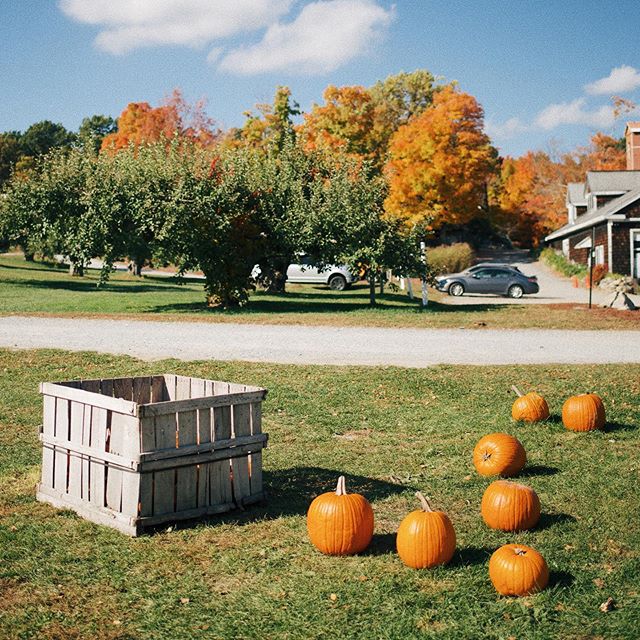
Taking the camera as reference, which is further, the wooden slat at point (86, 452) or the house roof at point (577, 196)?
the house roof at point (577, 196)

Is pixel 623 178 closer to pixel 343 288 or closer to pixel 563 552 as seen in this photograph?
pixel 343 288

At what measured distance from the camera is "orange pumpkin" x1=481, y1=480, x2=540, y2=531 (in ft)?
20.6

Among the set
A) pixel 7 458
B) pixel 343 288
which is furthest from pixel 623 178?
pixel 7 458

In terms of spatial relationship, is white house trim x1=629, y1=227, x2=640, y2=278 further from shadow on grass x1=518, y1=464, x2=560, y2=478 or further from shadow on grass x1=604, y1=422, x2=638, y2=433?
shadow on grass x1=518, y1=464, x2=560, y2=478

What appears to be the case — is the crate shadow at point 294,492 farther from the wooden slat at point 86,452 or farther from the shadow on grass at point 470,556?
the wooden slat at point 86,452

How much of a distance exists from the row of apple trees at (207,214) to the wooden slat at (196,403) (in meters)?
19.0

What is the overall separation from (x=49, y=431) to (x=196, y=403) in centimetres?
140

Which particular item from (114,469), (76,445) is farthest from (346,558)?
(76,445)

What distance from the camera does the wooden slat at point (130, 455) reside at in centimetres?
625

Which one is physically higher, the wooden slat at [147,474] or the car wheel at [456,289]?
the car wheel at [456,289]

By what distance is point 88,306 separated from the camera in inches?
1076

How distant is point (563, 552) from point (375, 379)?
276 inches

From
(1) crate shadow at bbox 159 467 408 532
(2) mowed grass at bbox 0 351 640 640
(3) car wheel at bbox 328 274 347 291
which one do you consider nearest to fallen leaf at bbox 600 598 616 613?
(2) mowed grass at bbox 0 351 640 640

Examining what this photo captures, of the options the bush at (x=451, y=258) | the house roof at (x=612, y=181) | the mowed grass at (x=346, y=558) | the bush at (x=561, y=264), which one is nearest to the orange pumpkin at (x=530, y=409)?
the mowed grass at (x=346, y=558)
